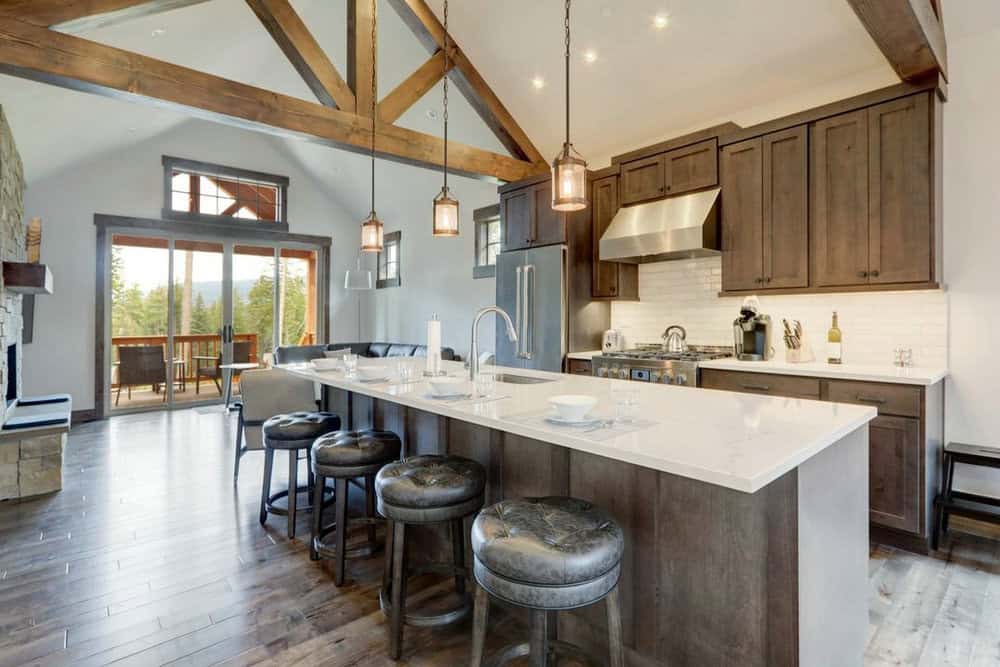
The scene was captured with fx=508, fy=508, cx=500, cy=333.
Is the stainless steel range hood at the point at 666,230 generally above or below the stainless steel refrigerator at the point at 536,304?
above

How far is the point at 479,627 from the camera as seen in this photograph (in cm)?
150

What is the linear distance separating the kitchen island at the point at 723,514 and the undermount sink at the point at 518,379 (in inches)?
26.2

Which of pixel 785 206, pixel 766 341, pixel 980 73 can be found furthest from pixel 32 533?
pixel 980 73

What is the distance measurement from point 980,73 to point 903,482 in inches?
95.8

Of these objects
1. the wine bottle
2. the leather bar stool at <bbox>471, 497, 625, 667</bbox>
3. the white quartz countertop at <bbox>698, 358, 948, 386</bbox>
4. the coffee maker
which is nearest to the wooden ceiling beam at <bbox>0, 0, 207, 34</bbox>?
the leather bar stool at <bbox>471, 497, 625, 667</bbox>

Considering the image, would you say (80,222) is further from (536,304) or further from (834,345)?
(834,345)

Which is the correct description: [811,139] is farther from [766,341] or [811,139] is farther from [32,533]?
[32,533]

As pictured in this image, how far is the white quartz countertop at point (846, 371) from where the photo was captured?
107 inches

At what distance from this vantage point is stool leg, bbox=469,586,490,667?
1.49 metres

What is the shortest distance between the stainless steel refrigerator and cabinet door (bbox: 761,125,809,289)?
5.37ft

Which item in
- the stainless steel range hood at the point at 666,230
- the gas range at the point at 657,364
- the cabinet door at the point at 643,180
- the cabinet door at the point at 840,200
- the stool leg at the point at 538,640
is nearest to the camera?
the stool leg at the point at 538,640

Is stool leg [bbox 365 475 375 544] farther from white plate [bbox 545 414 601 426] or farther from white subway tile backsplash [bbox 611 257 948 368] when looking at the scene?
white subway tile backsplash [bbox 611 257 948 368]

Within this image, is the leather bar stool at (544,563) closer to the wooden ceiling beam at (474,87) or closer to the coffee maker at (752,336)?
the coffee maker at (752,336)

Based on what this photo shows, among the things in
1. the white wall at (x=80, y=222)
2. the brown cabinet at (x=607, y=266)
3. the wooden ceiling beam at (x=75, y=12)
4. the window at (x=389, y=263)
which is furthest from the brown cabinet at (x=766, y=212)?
the white wall at (x=80, y=222)
